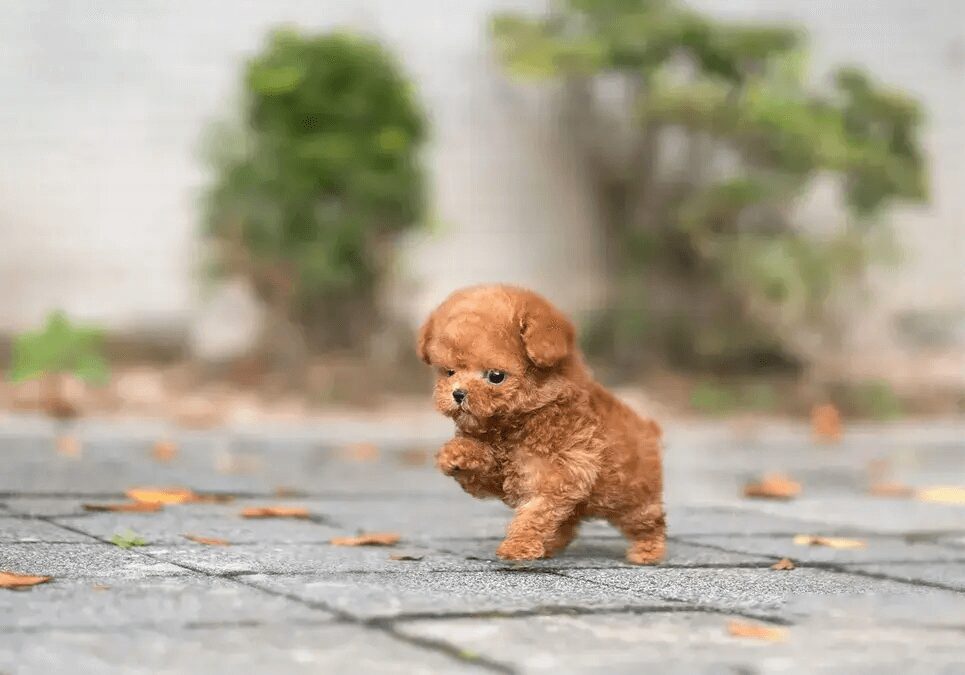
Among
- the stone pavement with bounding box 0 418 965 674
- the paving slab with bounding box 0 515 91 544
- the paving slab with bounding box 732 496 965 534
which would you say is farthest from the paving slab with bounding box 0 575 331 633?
the paving slab with bounding box 732 496 965 534

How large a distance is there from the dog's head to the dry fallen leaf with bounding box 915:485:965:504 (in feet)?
8.18

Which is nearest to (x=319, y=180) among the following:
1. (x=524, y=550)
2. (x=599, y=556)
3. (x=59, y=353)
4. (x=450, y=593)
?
(x=59, y=353)

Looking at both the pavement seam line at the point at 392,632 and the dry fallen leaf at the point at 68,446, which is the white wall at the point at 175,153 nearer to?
the dry fallen leaf at the point at 68,446

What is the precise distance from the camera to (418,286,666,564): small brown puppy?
3396 mm

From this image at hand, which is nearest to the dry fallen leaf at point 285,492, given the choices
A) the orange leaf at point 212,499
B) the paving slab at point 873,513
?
the orange leaf at point 212,499

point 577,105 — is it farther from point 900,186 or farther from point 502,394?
point 502,394

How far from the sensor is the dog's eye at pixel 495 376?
11.1 ft

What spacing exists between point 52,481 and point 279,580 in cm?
203

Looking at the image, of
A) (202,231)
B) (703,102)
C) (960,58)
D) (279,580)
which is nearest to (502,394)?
(279,580)

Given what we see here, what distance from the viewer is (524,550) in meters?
3.45

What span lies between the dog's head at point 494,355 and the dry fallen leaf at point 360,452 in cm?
282

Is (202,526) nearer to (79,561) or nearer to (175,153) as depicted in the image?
(79,561)

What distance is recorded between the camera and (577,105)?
9.59m

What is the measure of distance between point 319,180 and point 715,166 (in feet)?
8.92
